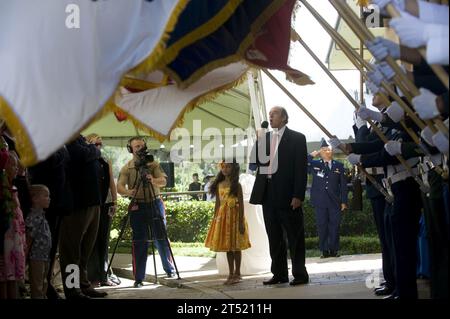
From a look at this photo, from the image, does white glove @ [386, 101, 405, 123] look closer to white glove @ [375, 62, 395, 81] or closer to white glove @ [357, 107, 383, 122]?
white glove @ [357, 107, 383, 122]

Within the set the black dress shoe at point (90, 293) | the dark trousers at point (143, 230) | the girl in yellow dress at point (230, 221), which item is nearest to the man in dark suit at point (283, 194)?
the girl in yellow dress at point (230, 221)

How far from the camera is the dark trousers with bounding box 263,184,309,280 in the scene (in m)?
8.79

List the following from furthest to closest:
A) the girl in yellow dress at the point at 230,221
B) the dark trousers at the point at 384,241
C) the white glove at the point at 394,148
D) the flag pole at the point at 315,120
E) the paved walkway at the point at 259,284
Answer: the girl in yellow dress at the point at 230,221 < the paved walkway at the point at 259,284 < the dark trousers at the point at 384,241 < the flag pole at the point at 315,120 < the white glove at the point at 394,148

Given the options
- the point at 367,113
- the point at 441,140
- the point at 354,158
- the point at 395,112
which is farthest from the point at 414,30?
the point at 354,158

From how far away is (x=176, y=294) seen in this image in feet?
27.9

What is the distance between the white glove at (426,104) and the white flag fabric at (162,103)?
2.49m

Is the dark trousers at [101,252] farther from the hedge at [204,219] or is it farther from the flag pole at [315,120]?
the hedge at [204,219]

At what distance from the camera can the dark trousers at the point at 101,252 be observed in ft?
30.5

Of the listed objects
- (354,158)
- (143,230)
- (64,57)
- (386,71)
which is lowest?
(143,230)

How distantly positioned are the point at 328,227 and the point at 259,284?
4210 millimetres

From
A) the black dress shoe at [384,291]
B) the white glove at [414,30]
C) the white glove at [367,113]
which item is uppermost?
the white glove at [414,30]

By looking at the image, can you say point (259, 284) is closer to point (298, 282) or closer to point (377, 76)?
point (298, 282)

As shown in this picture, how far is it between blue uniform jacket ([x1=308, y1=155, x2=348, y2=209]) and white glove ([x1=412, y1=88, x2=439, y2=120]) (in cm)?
868

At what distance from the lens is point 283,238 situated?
9.14m
